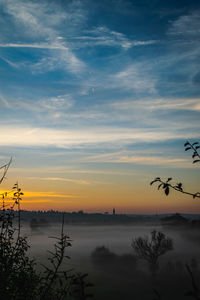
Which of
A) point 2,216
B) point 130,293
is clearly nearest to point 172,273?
→ point 130,293

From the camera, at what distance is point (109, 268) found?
79.1 m

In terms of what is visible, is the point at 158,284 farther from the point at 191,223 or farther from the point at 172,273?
the point at 191,223

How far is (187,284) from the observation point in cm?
5875

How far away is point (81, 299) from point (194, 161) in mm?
2584

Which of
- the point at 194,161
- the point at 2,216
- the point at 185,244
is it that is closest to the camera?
the point at 194,161

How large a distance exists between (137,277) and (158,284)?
34.5ft

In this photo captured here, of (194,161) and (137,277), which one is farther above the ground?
(194,161)

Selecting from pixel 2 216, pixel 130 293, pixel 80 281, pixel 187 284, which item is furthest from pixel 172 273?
pixel 80 281

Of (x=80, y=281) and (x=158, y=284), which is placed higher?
(x=80, y=281)

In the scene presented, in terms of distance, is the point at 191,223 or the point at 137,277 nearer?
the point at 137,277

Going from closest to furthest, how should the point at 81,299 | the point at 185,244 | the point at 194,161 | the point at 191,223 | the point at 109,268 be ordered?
the point at 81,299 < the point at 194,161 < the point at 109,268 < the point at 191,223 < the point at 185,244

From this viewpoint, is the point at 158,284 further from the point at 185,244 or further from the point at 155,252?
the point at 185,244

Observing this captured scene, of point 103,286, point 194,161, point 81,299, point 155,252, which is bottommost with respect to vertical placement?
point 103,286

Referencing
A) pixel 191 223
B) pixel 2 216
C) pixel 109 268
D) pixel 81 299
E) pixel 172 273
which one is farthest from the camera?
pixel 191 223
